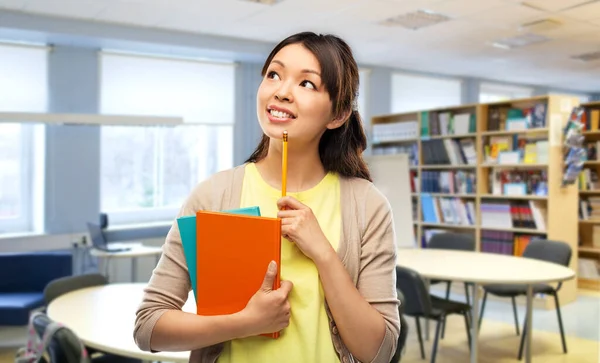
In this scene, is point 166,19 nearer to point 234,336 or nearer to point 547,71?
point 234,336

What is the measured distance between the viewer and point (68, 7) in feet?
16.3

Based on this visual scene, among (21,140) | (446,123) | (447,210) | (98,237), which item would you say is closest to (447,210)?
(447,210)

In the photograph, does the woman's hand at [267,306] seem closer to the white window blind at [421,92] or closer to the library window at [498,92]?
the white window blind at [421,92]

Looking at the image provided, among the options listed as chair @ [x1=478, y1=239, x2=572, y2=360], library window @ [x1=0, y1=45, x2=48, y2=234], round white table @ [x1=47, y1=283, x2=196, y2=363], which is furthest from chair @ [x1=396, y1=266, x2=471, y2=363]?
library window @ [x1=0, y1=45, x2=48, y2=234]

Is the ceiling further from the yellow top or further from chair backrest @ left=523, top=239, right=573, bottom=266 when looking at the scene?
the yellow top

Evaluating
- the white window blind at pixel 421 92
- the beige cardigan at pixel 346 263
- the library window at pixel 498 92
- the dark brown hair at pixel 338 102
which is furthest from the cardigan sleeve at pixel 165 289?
the library window at pixel 498 92

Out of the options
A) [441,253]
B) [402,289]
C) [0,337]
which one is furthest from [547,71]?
[0,337]

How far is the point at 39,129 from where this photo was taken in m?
5.71

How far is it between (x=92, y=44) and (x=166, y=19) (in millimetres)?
921

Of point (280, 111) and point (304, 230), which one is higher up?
point (280, 111)

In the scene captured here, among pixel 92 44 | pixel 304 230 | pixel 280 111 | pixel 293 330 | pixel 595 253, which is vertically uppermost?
pixel 92 44

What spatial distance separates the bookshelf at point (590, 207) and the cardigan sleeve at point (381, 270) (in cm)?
597

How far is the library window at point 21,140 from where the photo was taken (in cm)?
548

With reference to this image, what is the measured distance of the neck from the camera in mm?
976
